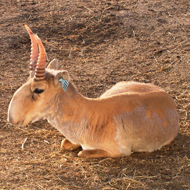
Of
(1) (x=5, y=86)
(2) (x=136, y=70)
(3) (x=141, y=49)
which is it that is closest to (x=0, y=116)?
(1) (x=5, y=86)

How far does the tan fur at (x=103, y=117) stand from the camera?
5.10 m

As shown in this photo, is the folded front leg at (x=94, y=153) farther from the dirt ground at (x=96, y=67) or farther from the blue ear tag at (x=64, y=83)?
the blue ear tag at (x=64, y=83)

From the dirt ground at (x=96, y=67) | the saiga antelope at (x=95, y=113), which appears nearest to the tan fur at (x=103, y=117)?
the saiga antelope at (x=95, y=113)

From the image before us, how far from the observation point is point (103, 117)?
18.4 ft

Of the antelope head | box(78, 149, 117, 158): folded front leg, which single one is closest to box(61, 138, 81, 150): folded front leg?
box(78, 149, 117, 158): folded front leg

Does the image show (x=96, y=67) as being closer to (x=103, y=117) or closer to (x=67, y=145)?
(x=67, y=145)

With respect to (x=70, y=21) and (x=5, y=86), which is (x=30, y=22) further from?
(x=5, y=86)

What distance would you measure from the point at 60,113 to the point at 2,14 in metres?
6.98

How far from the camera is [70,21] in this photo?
36.2ft

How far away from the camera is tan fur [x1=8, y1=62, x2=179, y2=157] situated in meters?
5.10

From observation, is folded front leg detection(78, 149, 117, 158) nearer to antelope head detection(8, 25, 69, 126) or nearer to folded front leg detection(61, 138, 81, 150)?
folded front leg detection(61, 138, 81, 150)

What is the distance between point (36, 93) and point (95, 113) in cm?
104

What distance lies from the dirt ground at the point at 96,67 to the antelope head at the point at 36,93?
0.89 m

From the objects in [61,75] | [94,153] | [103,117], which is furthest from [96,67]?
[61,75]
